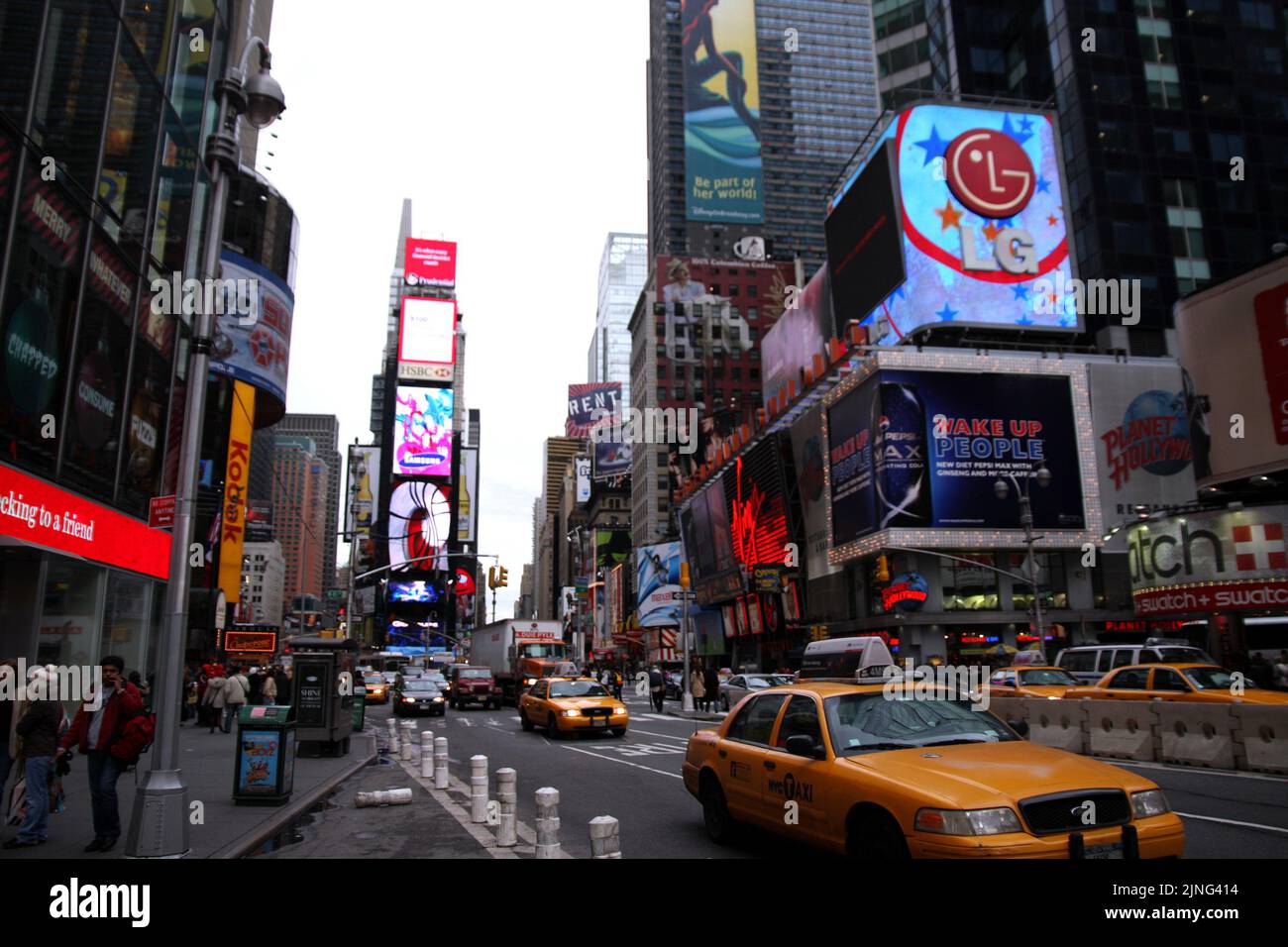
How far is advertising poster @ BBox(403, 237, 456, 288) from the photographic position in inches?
5610

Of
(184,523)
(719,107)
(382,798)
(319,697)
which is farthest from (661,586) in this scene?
(184,523)

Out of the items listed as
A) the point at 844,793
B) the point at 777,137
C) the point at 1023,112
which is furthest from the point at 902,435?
the point at 777,137

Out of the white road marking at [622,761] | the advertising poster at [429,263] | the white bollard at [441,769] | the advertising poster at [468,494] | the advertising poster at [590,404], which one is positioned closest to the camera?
the white bollard at [441,769]

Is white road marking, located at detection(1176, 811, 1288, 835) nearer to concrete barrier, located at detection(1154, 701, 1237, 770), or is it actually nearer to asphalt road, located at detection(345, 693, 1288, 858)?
asphalt road, located at detection(345, 693, 1288, 858)

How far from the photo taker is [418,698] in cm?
3162

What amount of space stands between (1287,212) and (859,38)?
414 ft

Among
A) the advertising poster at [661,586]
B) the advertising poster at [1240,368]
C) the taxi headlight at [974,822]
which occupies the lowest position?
the taxi headlight at [974,822]

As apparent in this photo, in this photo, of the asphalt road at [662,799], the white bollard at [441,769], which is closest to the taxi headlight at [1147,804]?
the asphalt road at [662,799]

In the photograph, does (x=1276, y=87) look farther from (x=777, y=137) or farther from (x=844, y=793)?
(x=777, y=137)

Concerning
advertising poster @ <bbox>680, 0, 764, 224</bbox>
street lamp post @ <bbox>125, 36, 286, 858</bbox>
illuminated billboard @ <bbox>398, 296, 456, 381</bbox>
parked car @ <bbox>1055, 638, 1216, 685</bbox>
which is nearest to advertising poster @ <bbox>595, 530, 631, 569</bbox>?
illuminated billboard @ <bbox>398, 296, 456, 381</bbox>

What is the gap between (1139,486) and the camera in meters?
44.5

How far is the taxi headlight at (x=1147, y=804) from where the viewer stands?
5.57 metres

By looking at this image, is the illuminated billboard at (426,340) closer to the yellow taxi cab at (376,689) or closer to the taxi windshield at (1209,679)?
the yellow taxi cab at (376,689)

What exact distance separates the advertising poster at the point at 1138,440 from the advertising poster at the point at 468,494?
10834 cm
